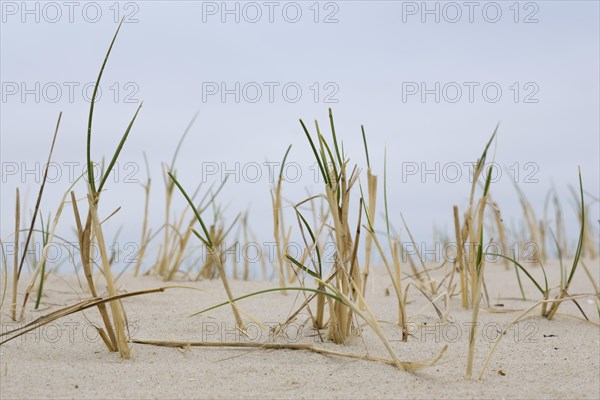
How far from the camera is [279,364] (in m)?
1.53

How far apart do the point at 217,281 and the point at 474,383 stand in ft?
6.24

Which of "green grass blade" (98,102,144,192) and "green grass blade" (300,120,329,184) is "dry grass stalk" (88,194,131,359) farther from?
"green grass blade" (300,120,329,184)

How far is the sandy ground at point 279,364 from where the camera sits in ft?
4.49

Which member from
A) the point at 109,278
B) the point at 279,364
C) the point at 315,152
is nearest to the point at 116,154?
the point at 109,278

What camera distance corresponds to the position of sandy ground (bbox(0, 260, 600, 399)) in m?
1.37

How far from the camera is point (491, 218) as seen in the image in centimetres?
407

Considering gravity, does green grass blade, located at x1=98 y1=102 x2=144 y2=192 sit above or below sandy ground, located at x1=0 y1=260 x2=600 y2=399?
above

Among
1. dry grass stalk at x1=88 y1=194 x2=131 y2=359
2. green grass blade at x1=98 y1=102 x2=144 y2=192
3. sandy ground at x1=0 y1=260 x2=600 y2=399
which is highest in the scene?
green grass blade at x1=98 y1=102 x2=144 y2=192

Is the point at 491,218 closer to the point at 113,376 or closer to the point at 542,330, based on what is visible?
the point at 542,330

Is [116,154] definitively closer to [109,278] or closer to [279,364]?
[109,278]

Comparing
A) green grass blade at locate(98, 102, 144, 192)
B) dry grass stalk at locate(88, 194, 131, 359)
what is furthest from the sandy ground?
green grass blade at locate(98, 102, 144, 192)

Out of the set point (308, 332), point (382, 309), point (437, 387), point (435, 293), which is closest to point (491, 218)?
point (435, 293)

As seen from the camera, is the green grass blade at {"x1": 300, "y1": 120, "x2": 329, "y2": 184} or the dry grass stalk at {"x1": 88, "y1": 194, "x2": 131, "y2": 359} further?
the green grass blade at {"x1": 300, "y1": 120, "x2": 329, "y2": 184}

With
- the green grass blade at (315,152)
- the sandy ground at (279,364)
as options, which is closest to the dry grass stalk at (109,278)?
the sandy ground at (279,364)
